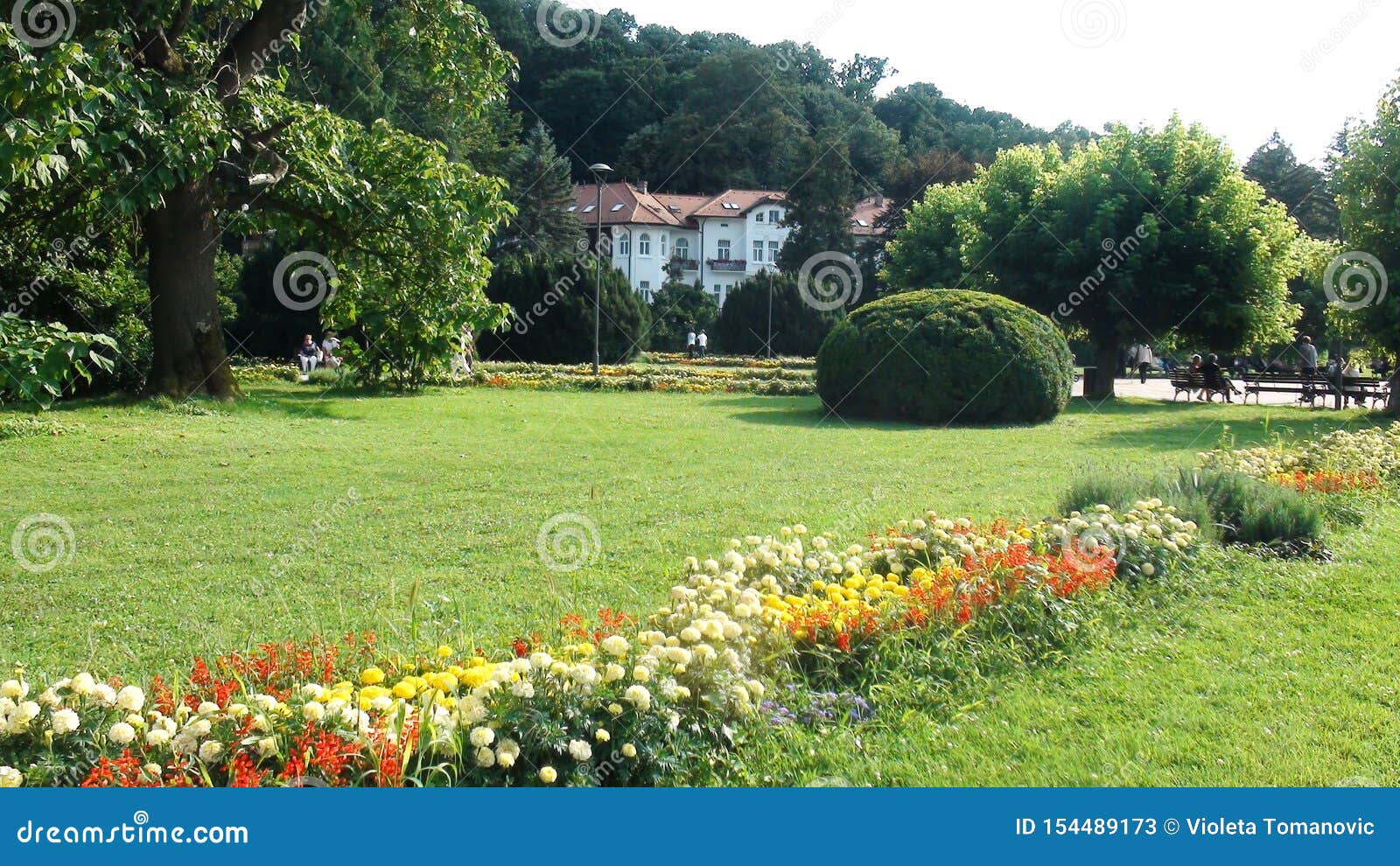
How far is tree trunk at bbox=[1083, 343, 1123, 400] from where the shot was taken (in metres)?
26.3

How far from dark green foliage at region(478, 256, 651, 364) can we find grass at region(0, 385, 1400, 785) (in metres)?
19.3

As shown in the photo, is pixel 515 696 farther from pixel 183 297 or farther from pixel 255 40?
pixel 255 40

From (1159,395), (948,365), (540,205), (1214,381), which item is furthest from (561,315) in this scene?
(540,205)

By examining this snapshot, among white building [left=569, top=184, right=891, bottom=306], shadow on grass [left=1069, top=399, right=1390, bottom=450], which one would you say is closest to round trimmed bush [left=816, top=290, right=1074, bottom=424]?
shadow on grass [left=1069, top=399, right=1390, bottom=450]

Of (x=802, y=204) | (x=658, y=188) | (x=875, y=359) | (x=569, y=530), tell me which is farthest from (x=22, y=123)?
(x=658, y=188)

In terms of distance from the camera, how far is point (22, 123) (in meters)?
9.20

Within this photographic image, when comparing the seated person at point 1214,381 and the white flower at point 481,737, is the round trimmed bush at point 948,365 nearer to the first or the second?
the seated person at point 1214,381

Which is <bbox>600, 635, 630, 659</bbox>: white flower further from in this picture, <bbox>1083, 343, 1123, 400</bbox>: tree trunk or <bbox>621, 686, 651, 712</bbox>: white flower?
<bbox>1083, 343, 1123, 400</bbox>: tree trunk

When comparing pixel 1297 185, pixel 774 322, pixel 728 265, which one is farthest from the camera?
pixel 728 265

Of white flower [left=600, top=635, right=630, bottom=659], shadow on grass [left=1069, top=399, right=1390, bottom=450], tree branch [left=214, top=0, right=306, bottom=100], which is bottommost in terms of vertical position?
white flower [left=600, top=635, right=630, bottom=659]

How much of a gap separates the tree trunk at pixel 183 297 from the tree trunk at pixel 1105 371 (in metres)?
19.2

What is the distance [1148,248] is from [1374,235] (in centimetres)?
498

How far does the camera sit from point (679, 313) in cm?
5441

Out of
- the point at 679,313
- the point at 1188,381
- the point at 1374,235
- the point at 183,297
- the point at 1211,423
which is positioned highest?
the point at 1374,235
